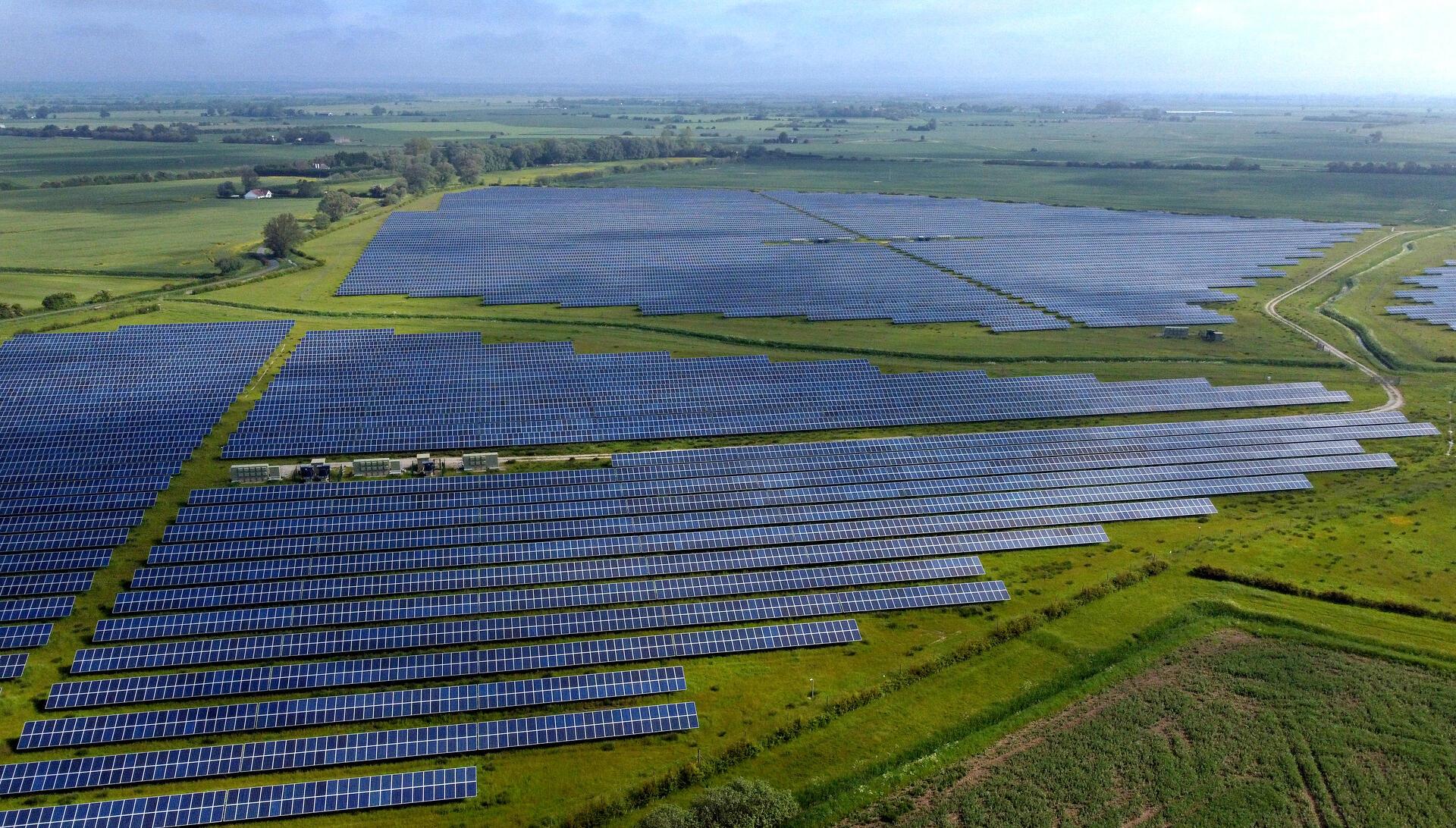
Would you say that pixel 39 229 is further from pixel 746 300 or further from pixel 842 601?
pixel 842 601

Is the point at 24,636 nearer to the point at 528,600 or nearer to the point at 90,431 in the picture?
the point at 528,600

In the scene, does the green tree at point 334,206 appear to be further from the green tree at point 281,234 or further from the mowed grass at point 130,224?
the green tree at point 281,234

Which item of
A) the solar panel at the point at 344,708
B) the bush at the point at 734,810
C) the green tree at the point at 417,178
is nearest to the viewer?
the bush at the point at 734,810

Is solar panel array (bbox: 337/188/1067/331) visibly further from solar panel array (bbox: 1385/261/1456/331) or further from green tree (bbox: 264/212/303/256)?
solar panel array (bbox: 1385/261/1456/331)

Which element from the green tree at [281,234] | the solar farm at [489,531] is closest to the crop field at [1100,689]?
the solar farm at [489,531]

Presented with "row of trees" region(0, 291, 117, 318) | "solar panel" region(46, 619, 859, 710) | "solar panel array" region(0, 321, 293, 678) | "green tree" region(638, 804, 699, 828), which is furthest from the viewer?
"row of trees" region(0, 291, 117, 318)

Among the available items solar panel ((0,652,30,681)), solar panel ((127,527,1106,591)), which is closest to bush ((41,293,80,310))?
solar panel ((127,527,1106,591))
